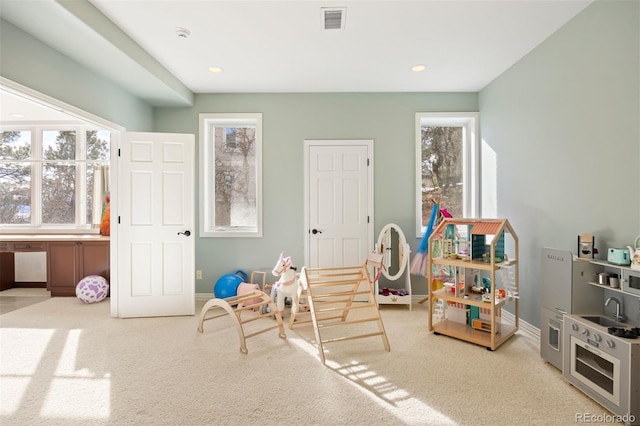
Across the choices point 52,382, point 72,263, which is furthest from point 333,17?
point 72,263

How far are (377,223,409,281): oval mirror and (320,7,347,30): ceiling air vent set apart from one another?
2.28 metres

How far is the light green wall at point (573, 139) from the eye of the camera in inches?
82.5

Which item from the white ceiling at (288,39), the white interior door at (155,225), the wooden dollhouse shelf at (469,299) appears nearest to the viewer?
the white ceiling at (288,39)

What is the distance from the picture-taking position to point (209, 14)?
2424 mm

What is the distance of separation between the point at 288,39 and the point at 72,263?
13.7 ft

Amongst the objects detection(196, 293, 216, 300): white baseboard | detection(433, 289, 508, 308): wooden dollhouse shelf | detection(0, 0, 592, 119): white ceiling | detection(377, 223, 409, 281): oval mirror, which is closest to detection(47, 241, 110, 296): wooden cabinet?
detection(196, 293, 216, 300): white baseboard

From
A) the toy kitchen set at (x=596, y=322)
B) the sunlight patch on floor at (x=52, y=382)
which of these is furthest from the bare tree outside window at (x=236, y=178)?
the toy kitchen set at (x=596, y=322)

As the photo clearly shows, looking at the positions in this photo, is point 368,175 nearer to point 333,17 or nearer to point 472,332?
point 333,17

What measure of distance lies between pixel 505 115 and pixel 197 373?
155 inches

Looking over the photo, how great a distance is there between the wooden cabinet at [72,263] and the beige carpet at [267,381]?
1.22 m

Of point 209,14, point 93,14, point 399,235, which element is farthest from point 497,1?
point 93,14

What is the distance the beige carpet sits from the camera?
184cm

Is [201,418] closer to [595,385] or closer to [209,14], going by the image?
[595,385]

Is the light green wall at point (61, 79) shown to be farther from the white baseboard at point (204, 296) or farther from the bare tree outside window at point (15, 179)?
the bare tree outside window at point (15, 179)
